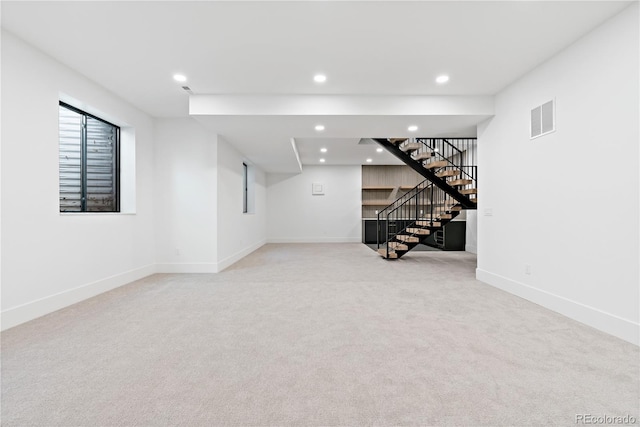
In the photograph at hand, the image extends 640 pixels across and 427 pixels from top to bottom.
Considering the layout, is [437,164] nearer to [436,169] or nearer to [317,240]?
[436,169]

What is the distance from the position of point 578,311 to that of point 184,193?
570 cm

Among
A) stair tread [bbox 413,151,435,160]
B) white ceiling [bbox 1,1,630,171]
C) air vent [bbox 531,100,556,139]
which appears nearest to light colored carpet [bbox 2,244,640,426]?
air vent [bbox 531,100,556,139]

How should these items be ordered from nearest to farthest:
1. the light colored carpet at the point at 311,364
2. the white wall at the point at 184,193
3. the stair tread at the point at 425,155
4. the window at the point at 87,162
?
the light colored carpet at the point at 311,364 → the window at the point at 87,162 → the white wall at the point at 184,193 → the stair tread at the point at 425,155

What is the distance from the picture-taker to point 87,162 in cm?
409

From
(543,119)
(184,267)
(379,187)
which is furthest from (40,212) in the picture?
(379,187)

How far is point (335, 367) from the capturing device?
201cm

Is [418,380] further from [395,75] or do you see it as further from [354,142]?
[354,142]

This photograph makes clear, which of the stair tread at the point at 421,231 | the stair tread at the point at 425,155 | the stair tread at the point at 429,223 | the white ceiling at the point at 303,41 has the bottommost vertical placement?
the stair tread at the point at 421,231

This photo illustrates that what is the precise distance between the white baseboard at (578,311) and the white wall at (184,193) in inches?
185

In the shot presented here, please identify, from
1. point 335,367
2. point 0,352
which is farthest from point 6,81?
point 335,367

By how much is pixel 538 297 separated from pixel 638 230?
52.0 inches

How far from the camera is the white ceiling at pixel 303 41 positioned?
249cm

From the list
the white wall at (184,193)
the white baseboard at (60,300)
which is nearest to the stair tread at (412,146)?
the white wall at (184,193)

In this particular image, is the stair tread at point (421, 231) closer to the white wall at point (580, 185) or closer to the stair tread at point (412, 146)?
the stair tread at point (412, 146)
